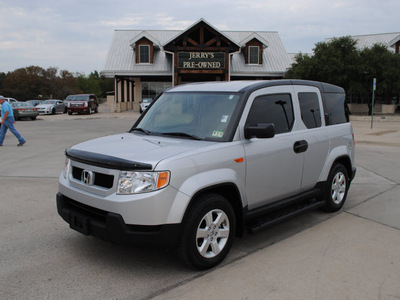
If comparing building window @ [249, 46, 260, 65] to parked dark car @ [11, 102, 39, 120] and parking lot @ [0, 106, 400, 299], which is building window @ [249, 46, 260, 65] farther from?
parking lot @ [0, 106, 400, 299]

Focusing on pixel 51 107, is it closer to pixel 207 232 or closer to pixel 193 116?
pixel 193 116

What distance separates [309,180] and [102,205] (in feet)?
9.32

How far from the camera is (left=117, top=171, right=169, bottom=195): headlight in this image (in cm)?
343

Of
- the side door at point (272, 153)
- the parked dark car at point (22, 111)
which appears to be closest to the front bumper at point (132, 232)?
the side door at point (272, 153)

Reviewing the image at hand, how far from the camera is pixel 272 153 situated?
4.42 m

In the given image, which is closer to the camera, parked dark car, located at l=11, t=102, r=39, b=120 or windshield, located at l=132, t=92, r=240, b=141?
windshield, located at l=132, t=92, r=240, b=141

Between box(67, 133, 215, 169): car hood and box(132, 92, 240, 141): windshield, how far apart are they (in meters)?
0.19

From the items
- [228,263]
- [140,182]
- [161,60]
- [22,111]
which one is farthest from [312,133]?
[161,60]

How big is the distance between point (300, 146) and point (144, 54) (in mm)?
32786

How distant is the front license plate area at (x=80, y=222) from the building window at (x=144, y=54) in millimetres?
33218

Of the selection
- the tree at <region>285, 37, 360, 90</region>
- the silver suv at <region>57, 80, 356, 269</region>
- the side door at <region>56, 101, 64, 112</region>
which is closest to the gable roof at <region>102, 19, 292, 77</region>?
the tree at <region>285, 37, 360, 90</region>

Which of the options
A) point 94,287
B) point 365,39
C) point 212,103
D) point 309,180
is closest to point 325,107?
point 309,180

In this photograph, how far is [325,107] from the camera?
18.2 ft

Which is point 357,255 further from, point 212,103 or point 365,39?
point 365,39
